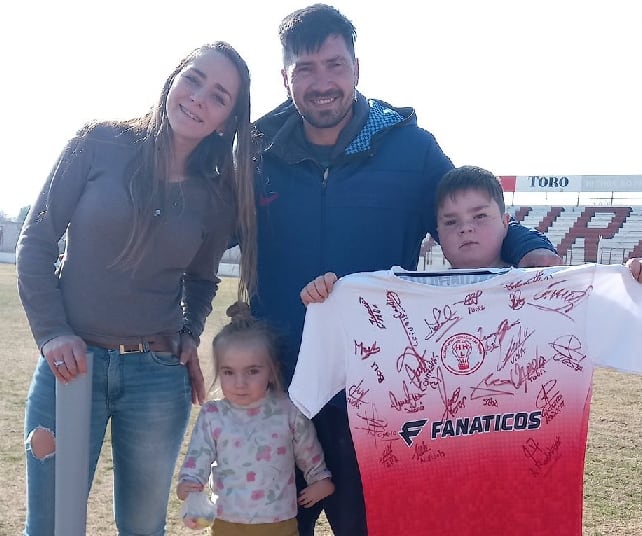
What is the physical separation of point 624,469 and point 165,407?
4.08 meters

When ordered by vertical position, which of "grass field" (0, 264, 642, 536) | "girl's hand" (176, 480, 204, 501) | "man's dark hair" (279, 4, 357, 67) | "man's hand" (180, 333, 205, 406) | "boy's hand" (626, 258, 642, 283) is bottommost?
"grass field" (0, 264, 642, 536)

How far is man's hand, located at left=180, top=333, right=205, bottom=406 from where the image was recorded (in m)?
2.96

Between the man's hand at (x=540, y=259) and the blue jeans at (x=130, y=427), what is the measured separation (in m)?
1.47

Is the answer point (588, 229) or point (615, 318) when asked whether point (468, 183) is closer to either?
point (615, 318)

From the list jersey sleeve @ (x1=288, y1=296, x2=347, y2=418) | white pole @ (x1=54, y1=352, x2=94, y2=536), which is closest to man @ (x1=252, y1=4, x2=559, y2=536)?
jersey sleeve @ (x1=288, y1=296, x2=347, y2=418)

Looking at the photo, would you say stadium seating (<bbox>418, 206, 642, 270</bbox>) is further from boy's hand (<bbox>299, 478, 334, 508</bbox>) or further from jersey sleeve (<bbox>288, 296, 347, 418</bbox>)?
jersey sleeve (<bbox>288, 296, 347, 418</bbox>)

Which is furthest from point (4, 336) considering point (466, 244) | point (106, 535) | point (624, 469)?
point (466, 244)

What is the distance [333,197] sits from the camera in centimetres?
300

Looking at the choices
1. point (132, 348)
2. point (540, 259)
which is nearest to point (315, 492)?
point (132, 348)

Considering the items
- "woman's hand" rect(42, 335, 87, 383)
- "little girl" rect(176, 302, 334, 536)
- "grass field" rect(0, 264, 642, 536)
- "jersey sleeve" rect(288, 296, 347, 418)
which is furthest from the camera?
"grass field" rect(0, 264, 642, 536)

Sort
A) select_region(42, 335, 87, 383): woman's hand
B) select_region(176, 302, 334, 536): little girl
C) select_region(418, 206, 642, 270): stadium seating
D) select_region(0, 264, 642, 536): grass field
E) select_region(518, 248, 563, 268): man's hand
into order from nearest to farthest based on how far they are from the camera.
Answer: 1. select_region(42, 335, 87, 383): woman's hand
2. select_region(176, 302, 334, 536): little girl
3. select_region(518, 248, 563, 268): man's hand
4. select_region(0, 264, 642, 536): grass field
5. select_region(418, 206, 642, 270): stadium seating

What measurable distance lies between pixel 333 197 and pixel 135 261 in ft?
2.80

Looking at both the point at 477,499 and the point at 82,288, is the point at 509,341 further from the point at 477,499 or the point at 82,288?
the point at 82,288

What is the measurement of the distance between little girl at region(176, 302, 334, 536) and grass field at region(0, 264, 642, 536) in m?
1.38
